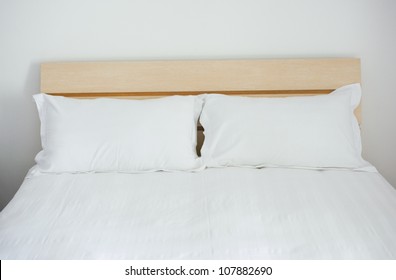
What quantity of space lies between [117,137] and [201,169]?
433 millimetres

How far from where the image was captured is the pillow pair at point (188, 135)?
2162mm

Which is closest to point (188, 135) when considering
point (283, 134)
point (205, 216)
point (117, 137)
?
point (117, 137)

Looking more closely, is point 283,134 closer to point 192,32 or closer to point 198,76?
point 198,76

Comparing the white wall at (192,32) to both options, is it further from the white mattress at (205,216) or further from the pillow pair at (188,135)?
the white mattress at (205,216)

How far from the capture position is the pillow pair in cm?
216

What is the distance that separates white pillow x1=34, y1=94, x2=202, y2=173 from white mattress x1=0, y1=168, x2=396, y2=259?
0.23 feet

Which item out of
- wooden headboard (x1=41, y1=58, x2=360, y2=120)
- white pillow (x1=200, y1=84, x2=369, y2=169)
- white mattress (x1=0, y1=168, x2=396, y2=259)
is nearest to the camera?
white mattress (x1=0, y1=168, x2=396, y2=259)

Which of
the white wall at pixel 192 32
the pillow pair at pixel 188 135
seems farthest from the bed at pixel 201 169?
the white wall at pixel 192 32

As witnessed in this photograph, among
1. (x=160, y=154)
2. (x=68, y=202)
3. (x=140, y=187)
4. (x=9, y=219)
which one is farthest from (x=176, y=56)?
(x=9, y=219)

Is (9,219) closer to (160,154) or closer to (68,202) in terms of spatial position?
(68,202)

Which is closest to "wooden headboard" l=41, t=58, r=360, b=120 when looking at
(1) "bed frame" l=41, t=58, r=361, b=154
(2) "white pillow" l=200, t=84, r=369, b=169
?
(1) "bed frame" l=41, t=58, r=361, b=154

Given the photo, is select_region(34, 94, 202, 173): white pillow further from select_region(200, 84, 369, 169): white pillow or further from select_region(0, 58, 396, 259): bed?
select_region(200, 84, 369, 169): white pillow

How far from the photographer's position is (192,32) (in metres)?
2.51
